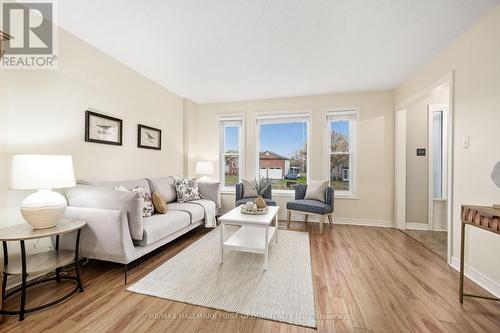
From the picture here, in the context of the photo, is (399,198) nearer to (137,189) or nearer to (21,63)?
(137,189)

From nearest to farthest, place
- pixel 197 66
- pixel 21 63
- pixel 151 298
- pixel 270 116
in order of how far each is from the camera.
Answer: pixel 151 298, pixel 21 63, pixel 197 66, pixel 270 116

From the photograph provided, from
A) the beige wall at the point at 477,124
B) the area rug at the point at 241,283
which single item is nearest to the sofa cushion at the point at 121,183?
the area rug at the point at 241,283

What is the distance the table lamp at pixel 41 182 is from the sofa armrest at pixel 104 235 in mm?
260

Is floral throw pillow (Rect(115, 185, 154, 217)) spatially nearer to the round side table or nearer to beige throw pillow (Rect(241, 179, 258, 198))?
the round side table

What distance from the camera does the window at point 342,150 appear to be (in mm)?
4098

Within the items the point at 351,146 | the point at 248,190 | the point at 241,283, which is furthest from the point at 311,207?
the point at 241,283

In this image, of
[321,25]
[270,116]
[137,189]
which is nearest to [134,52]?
[137,189]

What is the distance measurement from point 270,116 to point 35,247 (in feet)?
12.9

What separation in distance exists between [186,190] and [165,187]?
340 mm

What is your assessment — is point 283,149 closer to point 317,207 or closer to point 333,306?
point 317,207

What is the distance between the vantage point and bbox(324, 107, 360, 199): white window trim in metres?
4.01

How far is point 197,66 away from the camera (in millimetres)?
3004

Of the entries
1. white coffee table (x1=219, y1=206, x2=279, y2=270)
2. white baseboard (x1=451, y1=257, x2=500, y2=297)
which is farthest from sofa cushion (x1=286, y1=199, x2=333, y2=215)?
white baseboard (x1=451, y1=257, x2=500, y2=297)

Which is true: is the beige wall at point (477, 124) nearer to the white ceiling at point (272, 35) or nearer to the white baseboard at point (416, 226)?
the white ceiling at point (272, 35)
